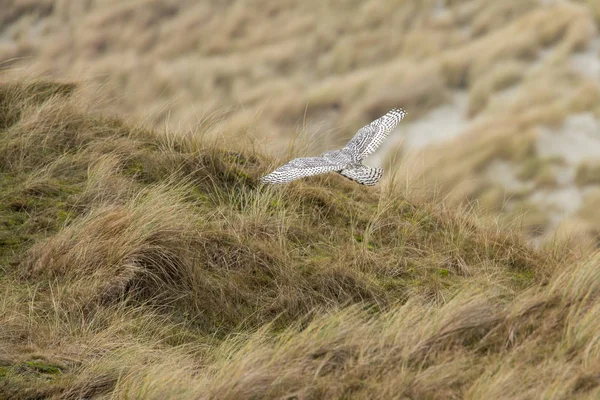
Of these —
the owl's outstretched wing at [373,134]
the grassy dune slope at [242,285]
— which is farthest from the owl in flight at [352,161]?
the grassy dune slope at [242,285]

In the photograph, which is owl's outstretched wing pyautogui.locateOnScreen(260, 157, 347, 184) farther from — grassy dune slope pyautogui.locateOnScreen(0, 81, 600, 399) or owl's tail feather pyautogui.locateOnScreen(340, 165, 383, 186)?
grassy dune slope pyautogui.locateOnScreen(0, 81, 600, 399)

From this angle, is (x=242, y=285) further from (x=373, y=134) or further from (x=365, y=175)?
(x=373, y=134)

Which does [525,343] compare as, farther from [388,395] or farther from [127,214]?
[127,214]

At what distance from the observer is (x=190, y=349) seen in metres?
→ 3.61

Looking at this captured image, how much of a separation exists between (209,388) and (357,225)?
2.32m

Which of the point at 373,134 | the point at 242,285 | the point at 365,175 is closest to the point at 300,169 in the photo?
the point at 365,175

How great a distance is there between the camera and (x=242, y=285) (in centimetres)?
420

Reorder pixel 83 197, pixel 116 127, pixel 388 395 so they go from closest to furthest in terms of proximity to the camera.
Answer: pixel 388 395 → pixel 83 197 → pixel 116 127

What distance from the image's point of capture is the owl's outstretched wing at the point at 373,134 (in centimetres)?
508

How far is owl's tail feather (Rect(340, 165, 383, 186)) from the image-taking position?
4652 millimetres

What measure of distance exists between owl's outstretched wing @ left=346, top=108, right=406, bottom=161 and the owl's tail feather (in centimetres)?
25

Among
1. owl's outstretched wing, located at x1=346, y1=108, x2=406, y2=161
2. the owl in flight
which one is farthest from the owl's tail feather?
owl's outstretched wing, located at x1=346, y1=108, x2=406, y2=161

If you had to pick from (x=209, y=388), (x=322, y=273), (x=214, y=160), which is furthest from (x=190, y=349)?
(x=214, y=160)

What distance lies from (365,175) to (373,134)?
2.25 feet
